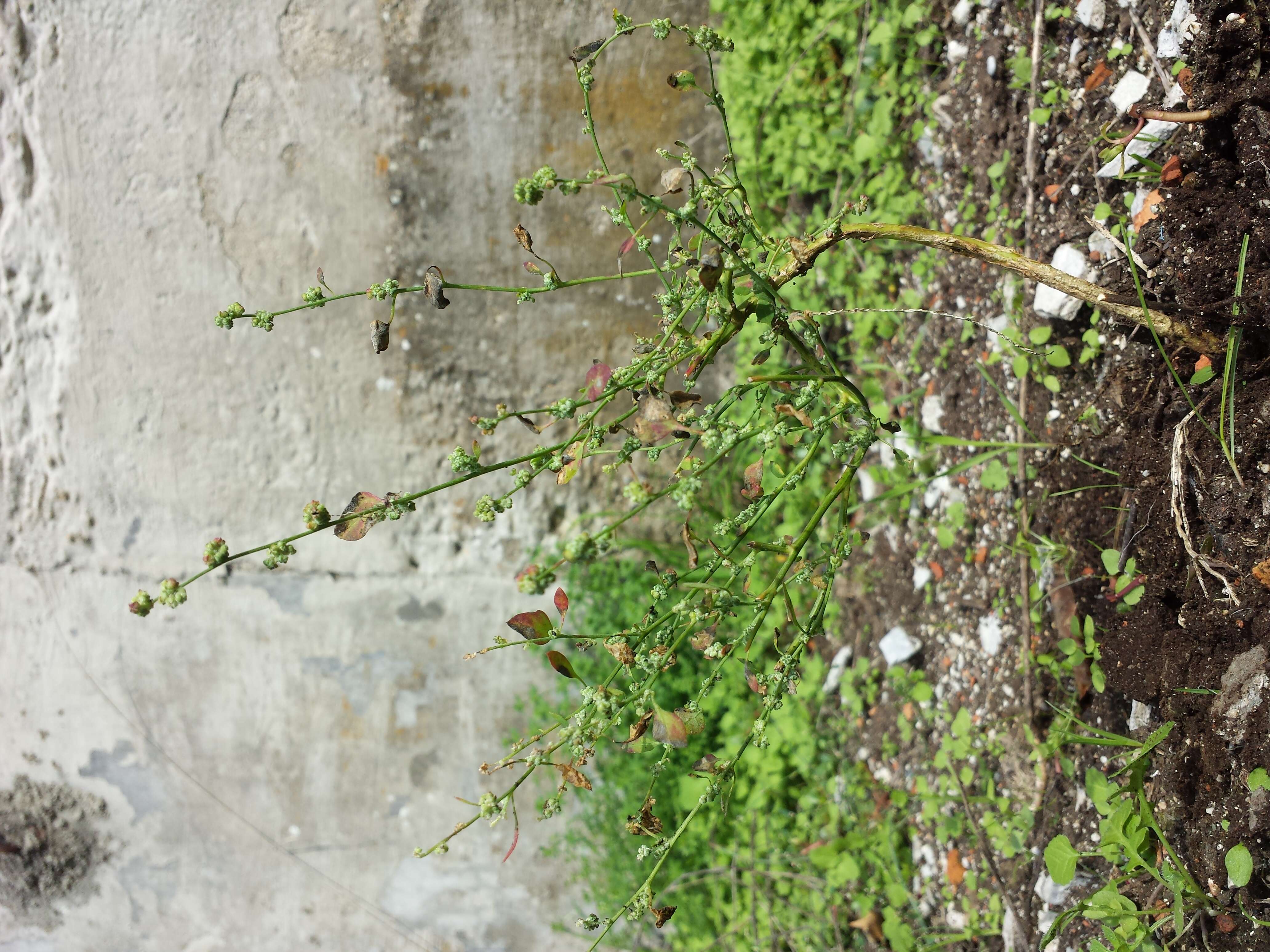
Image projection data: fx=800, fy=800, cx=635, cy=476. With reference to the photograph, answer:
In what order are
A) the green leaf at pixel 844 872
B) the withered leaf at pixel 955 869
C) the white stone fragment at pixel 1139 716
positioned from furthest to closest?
the green leaf at pixel 844 872, the withered leaf at pixel 955 869, the white stone fragment at pixel 1139 716

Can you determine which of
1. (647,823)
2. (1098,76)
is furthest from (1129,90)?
(647,823)

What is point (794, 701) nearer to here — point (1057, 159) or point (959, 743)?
point (959, 743)

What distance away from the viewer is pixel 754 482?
120cm

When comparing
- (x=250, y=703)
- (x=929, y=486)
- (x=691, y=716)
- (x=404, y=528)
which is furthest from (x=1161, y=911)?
(x=250, y=703)

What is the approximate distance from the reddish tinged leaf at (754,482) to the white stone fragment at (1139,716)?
894 millimetres

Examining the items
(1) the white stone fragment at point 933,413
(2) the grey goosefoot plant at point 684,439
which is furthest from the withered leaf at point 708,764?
(1) the white stone fragment at point 933,413

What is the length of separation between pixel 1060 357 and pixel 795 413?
0.89 meters

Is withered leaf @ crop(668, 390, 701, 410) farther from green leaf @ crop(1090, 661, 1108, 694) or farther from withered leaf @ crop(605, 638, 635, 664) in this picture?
green leaf @ crop(1090, 661, 1108, 694)

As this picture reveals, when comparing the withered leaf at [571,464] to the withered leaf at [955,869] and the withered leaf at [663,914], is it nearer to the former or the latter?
the withered leaf at [663,914]

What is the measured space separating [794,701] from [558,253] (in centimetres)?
165

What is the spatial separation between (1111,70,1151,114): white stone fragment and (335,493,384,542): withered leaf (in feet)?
5.19

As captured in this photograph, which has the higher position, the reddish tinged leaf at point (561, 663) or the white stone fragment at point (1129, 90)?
the white stone fragment at point (1129, 90)

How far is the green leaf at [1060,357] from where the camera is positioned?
1699 millimetres

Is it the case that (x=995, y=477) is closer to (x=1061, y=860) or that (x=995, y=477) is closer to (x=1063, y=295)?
(x=1063, y=295)
